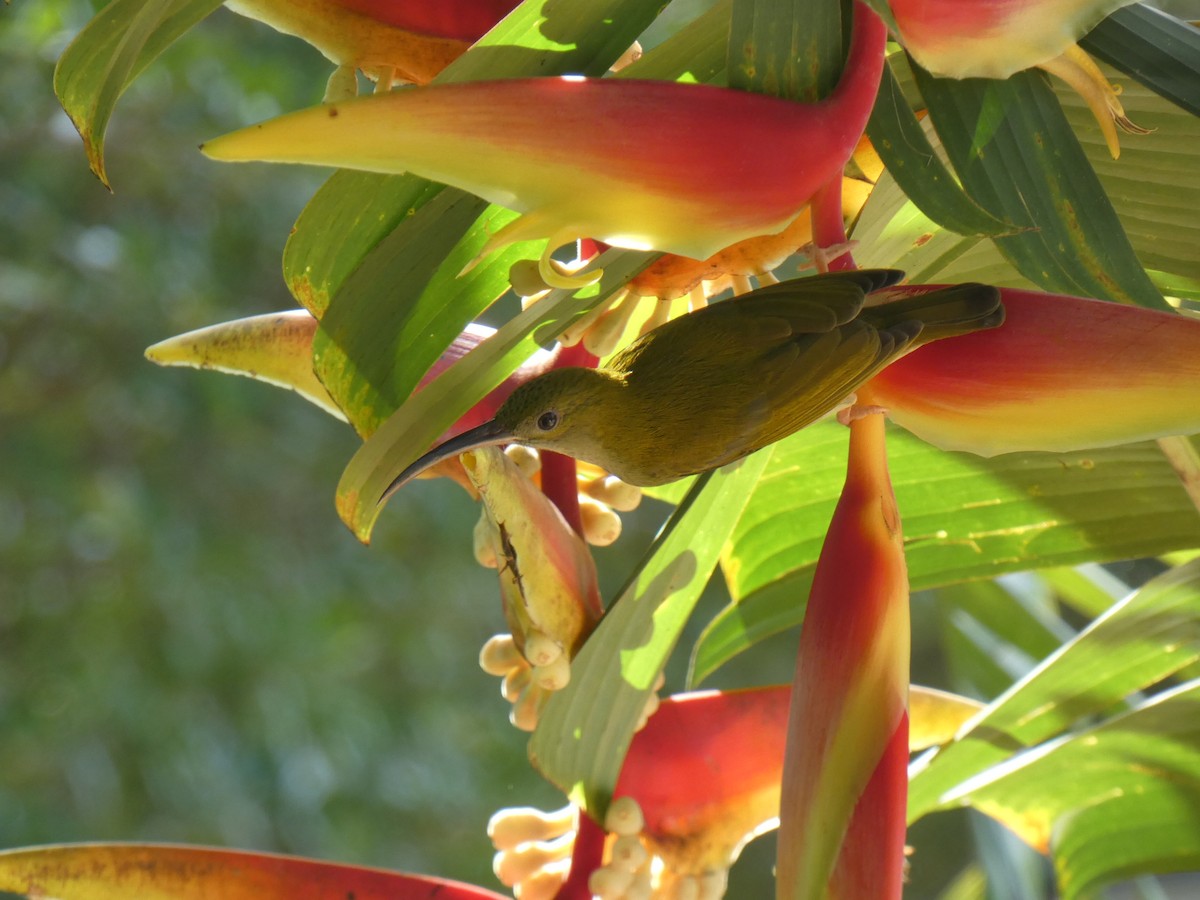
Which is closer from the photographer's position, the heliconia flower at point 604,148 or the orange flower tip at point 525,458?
the heliconia flower at point 604,148

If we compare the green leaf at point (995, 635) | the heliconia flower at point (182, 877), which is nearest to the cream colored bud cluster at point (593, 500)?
the heliconia flower at point (182, 877)

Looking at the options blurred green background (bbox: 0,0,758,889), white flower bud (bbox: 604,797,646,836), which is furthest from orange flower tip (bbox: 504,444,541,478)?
blurred green background (bbox: 0,0,758,889)

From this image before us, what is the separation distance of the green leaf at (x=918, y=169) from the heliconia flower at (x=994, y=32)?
0.04 feet

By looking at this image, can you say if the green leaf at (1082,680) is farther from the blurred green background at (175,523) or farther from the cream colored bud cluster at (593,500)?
the blurred green background at (175,523)

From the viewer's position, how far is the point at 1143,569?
710mm

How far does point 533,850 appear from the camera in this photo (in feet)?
1.48

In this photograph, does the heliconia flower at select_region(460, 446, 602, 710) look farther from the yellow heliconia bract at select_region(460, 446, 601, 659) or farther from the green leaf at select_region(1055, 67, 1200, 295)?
the green leaf at select_region(1055, 67, 1200, 295)

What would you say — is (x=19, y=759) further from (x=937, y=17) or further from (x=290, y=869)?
(x=937, y=17)

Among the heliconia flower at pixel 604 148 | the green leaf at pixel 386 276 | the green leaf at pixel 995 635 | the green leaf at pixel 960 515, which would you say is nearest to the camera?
the heliconia flower at pixel 604 148

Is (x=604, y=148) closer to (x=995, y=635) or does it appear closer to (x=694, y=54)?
(x=694, y=54)

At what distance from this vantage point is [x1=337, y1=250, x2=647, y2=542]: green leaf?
34 centimetres

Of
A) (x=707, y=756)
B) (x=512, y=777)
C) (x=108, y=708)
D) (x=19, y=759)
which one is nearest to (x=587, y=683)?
(x=707, y=756)

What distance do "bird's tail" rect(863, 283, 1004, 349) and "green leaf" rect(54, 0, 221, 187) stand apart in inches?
7.8

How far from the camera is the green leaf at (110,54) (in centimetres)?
34
